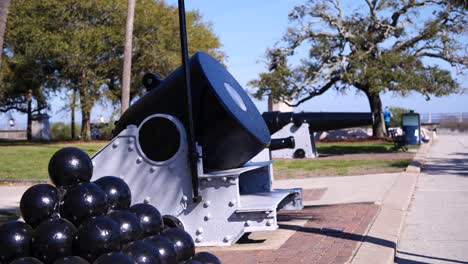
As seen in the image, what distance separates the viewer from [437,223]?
30.4ft

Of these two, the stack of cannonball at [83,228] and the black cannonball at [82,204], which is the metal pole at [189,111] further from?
the black cannonball at [82,204]

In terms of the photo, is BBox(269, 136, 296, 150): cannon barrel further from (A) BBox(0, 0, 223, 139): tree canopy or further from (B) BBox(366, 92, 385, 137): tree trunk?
(A) BBox(0, 0, 223, 139): tree canopy

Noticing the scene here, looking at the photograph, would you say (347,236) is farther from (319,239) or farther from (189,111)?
(189,111)

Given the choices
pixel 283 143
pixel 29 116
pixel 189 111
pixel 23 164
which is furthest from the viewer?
pixel 29 116

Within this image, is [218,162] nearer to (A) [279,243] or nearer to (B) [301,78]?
(A) [279,243]

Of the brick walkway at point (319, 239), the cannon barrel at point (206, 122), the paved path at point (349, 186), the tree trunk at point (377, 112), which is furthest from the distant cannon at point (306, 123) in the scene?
the tree trunk at point (377, 112)

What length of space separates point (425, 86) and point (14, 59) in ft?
66.6

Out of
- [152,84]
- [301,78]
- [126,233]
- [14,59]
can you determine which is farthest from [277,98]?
[126,233]

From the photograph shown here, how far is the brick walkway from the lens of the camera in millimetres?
6613

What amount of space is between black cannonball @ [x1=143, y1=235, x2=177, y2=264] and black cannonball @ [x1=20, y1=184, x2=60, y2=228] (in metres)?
0.66

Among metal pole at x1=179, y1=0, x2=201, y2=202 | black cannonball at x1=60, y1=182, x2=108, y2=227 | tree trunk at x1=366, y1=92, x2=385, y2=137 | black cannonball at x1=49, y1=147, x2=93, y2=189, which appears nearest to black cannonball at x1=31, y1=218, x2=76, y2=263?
black cannonball at x1=60, y1=182, x2=108, y2=227

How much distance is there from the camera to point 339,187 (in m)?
13.9

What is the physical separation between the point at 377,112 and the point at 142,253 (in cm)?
3034

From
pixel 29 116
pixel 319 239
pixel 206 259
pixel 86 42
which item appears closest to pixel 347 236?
pixel 319 239
